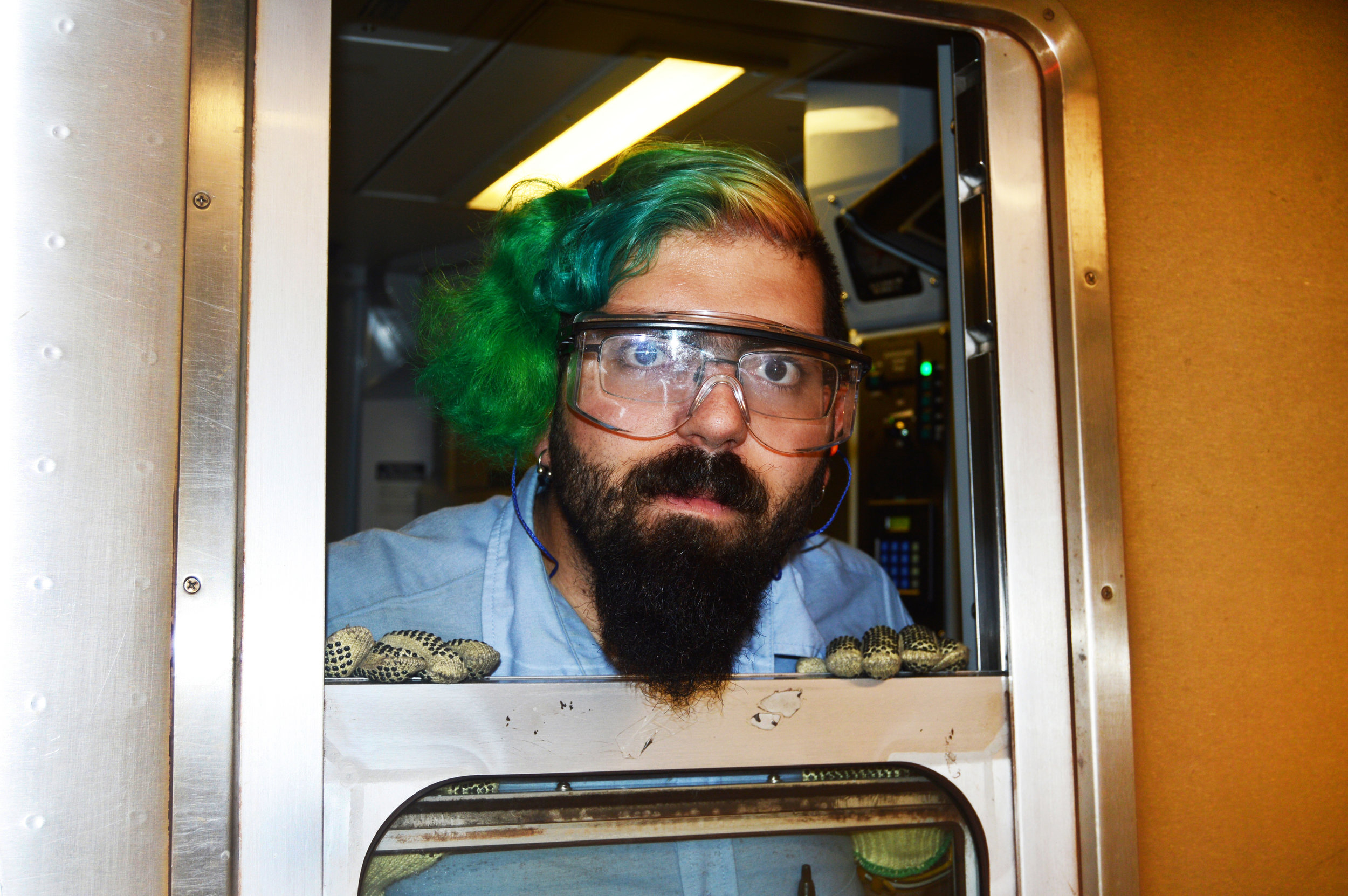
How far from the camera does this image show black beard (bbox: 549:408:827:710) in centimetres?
127

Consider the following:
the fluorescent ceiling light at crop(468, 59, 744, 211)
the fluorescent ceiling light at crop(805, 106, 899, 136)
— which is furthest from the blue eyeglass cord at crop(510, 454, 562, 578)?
the fluorescent ceiling light at crop(805, 106, 899, 136)

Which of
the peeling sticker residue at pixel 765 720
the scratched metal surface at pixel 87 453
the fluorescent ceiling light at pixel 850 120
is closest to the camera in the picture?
the scratched metal surface at pixel 87 453

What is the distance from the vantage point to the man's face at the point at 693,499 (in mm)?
1258

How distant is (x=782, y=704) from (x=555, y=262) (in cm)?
90

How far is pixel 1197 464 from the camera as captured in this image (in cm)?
117

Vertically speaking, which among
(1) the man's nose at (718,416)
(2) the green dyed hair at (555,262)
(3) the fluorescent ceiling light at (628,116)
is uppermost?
(3) the fluorescent ceiling light at (628,116)

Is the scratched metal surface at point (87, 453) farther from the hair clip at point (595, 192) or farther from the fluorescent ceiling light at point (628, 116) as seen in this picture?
the fluorescent ceiling light at point (628, 116)

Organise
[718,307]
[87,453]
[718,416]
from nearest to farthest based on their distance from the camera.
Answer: [87,453]
[718,416]
[718,307]

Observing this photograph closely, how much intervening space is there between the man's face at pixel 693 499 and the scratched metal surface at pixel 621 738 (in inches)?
6.2

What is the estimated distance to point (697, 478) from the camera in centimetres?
128

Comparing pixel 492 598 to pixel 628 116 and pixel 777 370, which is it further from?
pixel 628 116

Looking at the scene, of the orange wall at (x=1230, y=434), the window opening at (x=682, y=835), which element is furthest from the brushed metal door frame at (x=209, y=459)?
the orange wall at (x=1230, y=434)

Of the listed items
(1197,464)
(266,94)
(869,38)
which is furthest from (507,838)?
(869,38)

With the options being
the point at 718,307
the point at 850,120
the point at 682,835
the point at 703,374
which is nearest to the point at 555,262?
the point at 718,307
